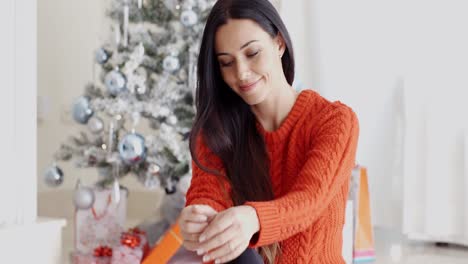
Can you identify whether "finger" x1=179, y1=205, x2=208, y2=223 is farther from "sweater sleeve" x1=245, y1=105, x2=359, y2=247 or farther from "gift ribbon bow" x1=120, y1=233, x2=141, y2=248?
"gift ribbon bow" x1=120, y1=233, x2=141, y2=248

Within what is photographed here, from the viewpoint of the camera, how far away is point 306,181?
108 centimetres

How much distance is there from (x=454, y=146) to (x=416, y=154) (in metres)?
0.20

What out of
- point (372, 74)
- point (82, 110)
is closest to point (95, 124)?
point (82, 110)

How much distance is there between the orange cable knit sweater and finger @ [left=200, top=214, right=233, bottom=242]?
0.05 metres

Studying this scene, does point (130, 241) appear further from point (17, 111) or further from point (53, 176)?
point (17, 111)

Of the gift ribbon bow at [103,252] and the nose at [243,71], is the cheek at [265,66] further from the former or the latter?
the gift ribbon bow at [103,252]

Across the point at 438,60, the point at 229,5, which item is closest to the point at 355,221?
the point at 438,60

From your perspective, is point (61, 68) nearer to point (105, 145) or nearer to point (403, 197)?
point (105, 145)

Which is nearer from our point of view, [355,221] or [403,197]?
[355,221]

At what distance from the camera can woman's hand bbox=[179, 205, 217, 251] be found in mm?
1017

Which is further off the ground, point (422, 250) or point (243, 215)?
point (243, 215)

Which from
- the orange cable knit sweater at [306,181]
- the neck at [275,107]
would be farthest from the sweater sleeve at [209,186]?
the neck at [275,107]

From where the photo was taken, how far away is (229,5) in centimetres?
114

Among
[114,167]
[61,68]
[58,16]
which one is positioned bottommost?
[114,167]
